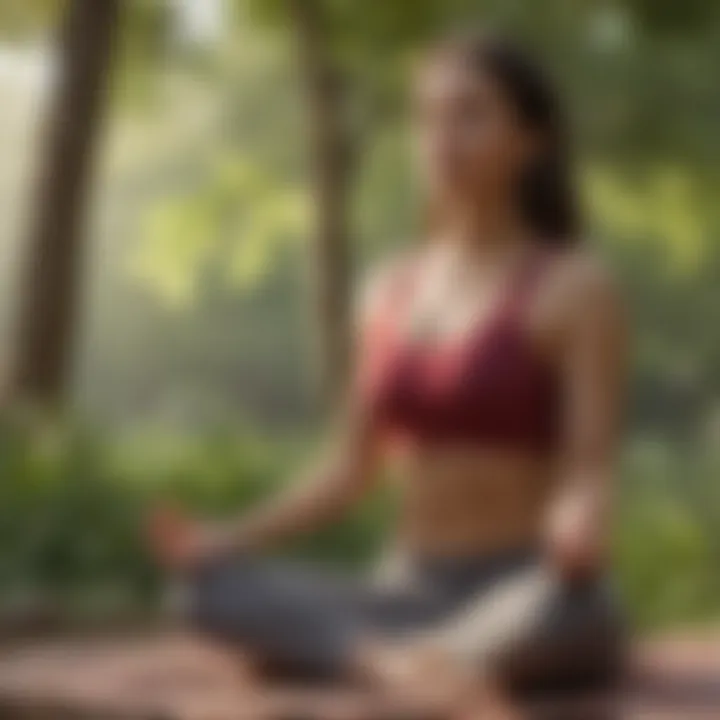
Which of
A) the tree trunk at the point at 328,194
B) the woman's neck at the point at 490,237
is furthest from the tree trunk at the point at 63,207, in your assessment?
the woman's neck at the point at 490,237

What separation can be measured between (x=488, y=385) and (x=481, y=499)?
54 mm

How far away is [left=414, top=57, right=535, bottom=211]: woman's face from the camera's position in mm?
748

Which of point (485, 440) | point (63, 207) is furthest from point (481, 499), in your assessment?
point (63, 207)

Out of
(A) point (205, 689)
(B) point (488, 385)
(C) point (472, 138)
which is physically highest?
(C) point (472, 138)

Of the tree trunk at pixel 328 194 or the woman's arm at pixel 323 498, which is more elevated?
the tree trunk at pixel 328 194

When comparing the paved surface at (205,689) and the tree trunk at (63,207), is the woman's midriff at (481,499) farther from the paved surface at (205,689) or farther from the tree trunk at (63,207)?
the tree trunk at (63,207)

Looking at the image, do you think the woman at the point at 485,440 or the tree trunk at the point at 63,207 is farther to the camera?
the tree trunk at the point at 63,207

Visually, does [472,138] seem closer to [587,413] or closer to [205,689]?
[587,413]

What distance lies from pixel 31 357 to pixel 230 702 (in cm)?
22

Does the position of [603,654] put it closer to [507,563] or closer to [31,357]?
[507,563]

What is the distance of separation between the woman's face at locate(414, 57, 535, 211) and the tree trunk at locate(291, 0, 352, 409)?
0.26 ft

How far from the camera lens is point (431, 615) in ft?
2.42

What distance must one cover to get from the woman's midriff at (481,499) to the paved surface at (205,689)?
8 cm

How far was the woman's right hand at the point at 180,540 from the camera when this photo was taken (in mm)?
777
